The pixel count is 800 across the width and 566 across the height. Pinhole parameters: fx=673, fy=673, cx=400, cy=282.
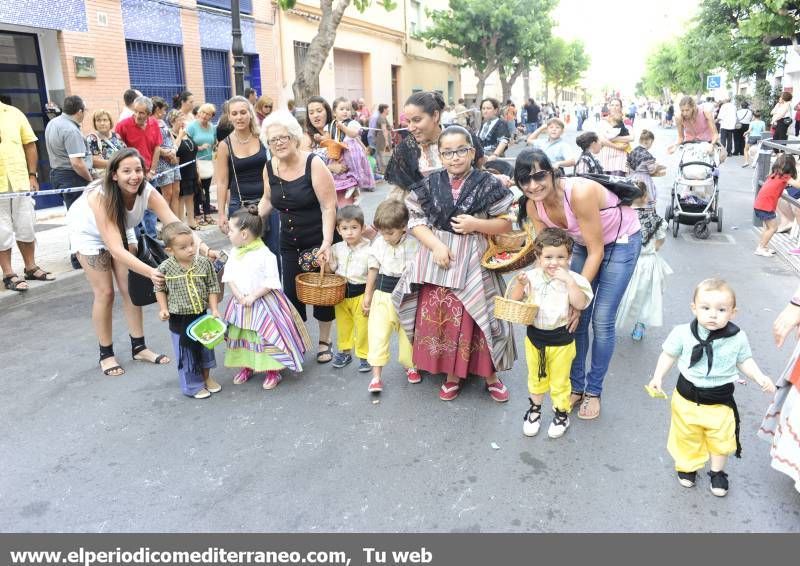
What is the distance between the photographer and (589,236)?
3.57 meters

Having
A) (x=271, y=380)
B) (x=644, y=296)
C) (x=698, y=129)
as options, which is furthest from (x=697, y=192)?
(x=271, y=380)

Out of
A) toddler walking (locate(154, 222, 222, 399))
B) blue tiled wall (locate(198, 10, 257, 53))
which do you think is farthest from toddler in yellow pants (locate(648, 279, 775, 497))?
blue tiled wall (locate(198, 10, 257, 53))

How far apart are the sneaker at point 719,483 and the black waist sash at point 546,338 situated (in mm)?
963

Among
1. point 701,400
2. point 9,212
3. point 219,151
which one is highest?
point 219,151

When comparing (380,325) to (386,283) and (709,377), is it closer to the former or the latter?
(386,283)

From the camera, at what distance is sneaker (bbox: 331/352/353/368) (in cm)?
504

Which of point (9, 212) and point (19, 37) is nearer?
point (9, 212)

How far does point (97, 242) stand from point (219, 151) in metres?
1.20

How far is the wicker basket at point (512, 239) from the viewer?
3.91m

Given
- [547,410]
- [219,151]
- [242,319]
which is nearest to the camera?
[547,410]

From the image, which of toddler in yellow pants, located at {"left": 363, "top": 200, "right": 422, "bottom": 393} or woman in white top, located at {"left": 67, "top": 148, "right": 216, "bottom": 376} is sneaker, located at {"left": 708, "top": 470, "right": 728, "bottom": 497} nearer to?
toddler in yellow pants, located at {"left": 363, "top": 200, "right": 422, "bottom": 393}
